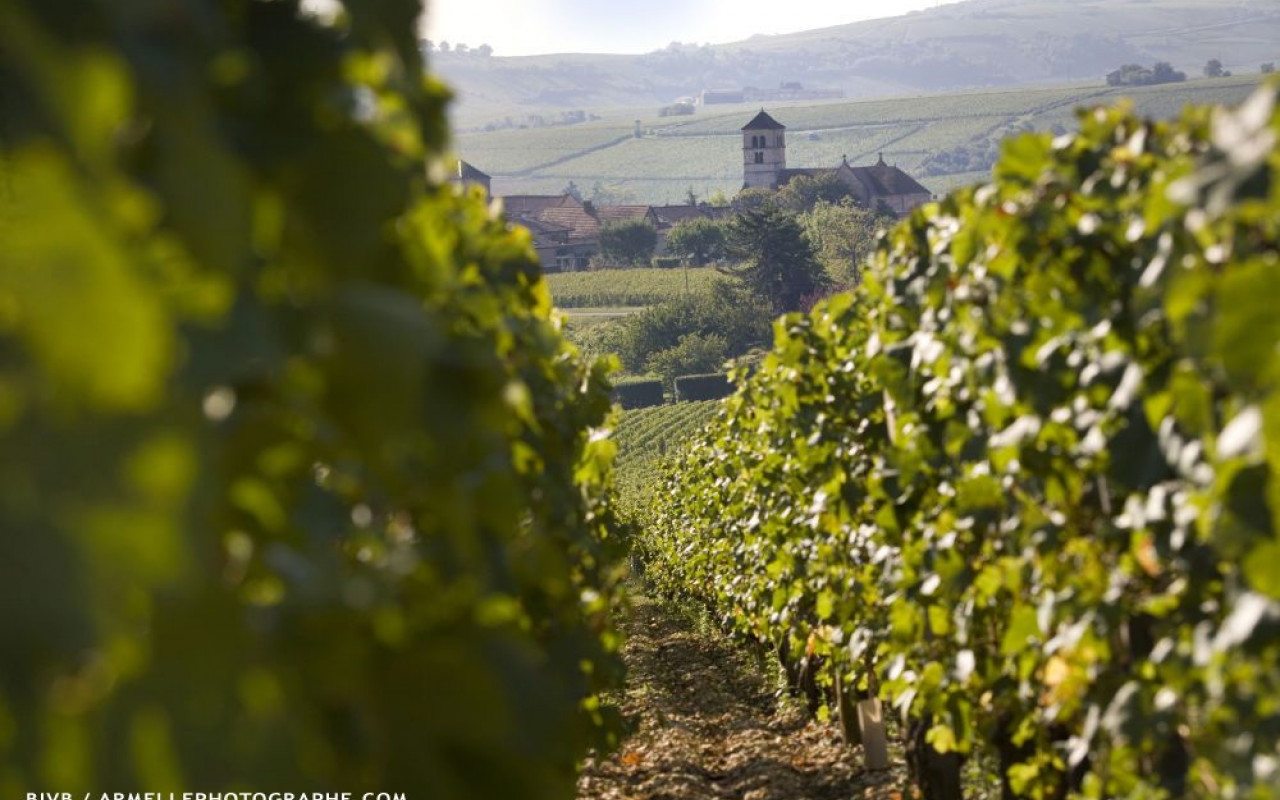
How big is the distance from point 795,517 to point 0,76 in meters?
7.31

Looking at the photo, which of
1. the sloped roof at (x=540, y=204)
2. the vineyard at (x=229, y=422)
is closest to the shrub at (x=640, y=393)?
the sloped roof at (x=540, y=204)

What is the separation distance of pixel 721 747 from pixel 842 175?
112 meters

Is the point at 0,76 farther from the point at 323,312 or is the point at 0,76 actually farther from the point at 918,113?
the point at 918,113

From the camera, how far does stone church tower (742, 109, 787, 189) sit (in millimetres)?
127125

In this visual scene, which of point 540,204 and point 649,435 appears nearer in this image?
point 649,435

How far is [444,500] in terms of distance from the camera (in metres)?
1.38

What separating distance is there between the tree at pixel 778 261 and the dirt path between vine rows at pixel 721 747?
66.2 m

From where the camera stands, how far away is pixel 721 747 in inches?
376

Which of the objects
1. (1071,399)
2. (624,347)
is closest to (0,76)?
(1071,399)

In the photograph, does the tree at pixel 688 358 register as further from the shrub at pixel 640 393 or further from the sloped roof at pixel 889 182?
the sloped roof at pixel 889 182

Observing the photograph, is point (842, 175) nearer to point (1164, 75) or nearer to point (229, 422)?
point (1164, 75)

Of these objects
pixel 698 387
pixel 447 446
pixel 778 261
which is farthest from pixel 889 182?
pixel 447 446

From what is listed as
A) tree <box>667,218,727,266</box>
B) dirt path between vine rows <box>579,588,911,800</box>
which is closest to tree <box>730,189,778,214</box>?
tree <box>667,218,727,266</box>

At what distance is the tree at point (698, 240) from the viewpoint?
4139 inches
